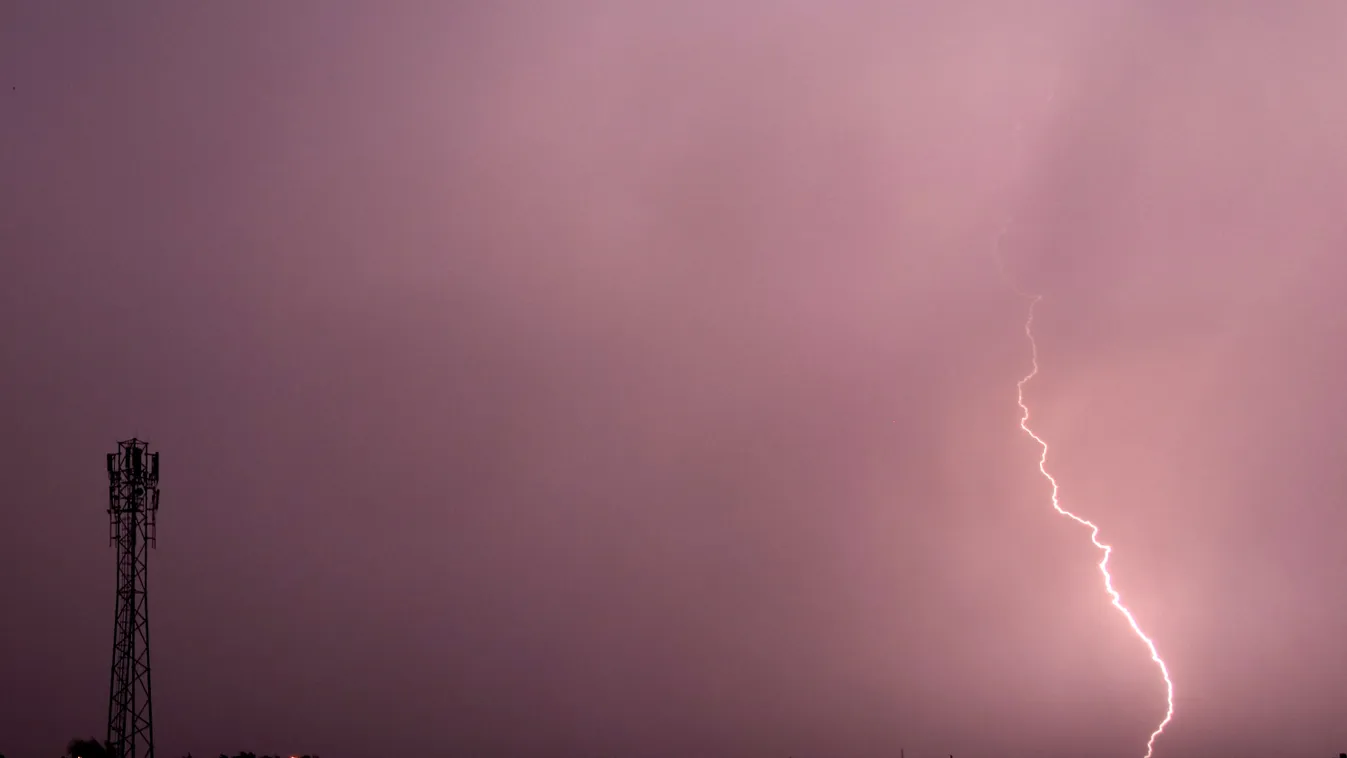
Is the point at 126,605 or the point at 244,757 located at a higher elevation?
the point at 126,605

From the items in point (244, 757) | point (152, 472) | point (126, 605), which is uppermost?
point (152, 472)

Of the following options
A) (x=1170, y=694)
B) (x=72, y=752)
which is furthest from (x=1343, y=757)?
(x=72, y=752)

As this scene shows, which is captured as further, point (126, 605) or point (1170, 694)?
point (1170, 694)

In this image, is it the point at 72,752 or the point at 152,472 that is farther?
the point at 72,752

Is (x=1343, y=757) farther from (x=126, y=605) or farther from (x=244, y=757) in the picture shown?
(x=244, y=757)

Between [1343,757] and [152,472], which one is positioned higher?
[152,472]

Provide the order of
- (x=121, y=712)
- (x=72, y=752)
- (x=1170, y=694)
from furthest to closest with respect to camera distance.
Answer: (x=1170, y=694), (x=72, y=752), (x=121, y=712)

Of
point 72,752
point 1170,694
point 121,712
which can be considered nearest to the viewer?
point 121,712

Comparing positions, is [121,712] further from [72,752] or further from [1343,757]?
[1343,757]

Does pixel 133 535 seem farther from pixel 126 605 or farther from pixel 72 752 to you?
pixel 72 752

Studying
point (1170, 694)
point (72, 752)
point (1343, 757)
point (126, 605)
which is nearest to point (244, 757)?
point (72, 752)
